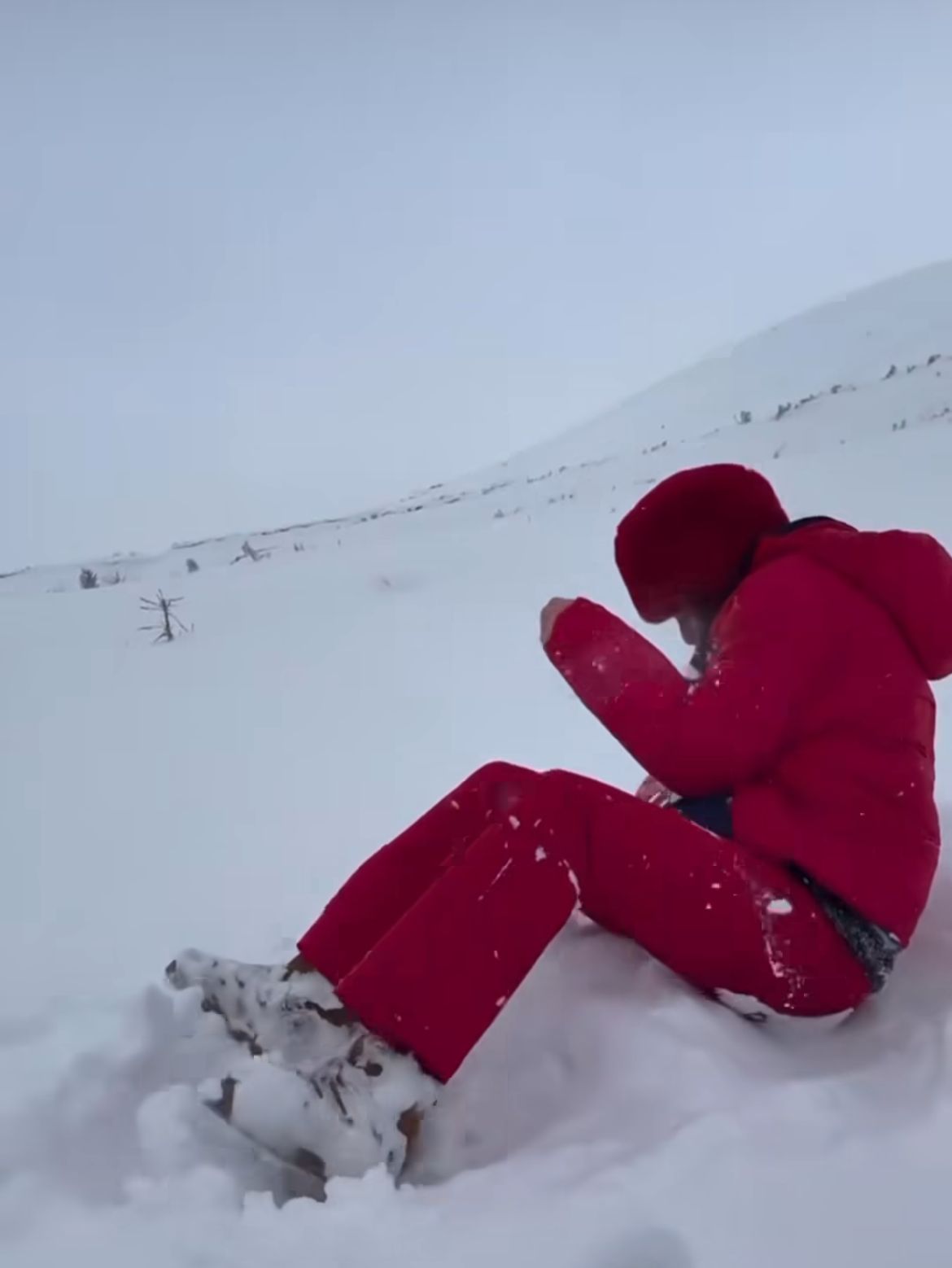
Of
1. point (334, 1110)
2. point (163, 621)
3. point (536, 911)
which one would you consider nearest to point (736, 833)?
point (536, 911)

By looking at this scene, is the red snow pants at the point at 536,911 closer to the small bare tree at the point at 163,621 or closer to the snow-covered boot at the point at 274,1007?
the snow-covered boot at the point at 274,1007

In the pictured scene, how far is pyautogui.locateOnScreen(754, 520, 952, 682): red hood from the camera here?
5.05 ft

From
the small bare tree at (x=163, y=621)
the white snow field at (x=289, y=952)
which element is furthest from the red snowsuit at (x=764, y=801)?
the small bare tree at (x=163, y=621)

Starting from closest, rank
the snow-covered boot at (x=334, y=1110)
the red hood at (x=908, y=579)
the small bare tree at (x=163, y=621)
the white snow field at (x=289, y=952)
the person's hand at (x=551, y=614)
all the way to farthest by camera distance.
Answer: the white snow field at (x=289, y=952), the snow-covered boot at (x=334, y=1110), the red hood at (x=908, y=579), the person's hand at (x=551, y=614), the small bare tree at (x=163, y=621)

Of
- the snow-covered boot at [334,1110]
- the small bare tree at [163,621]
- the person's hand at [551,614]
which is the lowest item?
the snow-covered boot at [334,1110]

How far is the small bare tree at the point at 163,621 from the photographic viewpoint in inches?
183

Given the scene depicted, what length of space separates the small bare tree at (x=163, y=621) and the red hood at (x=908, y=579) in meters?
3.59

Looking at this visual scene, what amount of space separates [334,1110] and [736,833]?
2.41ft

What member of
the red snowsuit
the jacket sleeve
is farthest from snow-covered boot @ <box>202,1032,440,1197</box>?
the jacket sleeve

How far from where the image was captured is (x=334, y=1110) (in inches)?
50.8

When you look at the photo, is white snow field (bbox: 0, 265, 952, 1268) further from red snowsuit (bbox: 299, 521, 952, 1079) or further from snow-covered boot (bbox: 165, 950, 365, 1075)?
red snowsuit (bbox: 299, 521, 952, 1079)

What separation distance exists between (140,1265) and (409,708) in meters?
2.63

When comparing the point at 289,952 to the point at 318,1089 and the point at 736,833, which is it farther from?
the point at 736,833

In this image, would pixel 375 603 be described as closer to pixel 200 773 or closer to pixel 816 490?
pixel 200 773
